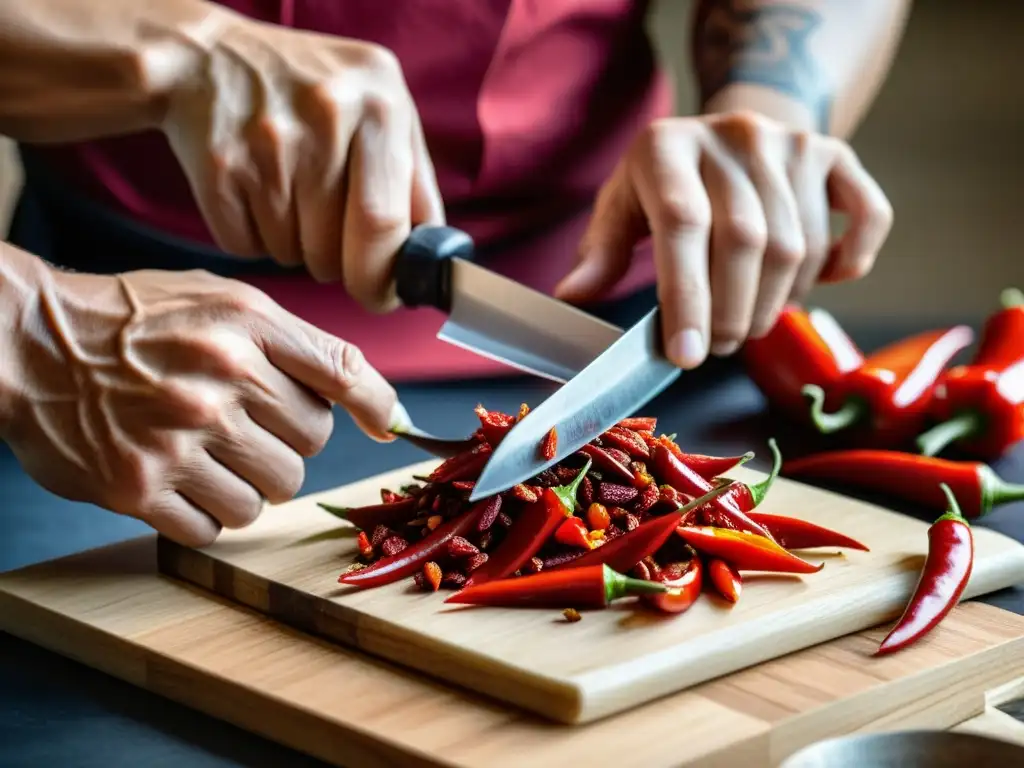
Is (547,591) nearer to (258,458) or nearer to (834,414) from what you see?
(258,458)

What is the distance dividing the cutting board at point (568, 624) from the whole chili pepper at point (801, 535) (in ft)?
0.06

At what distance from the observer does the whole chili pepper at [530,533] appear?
1.41 meters

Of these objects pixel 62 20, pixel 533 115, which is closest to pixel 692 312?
pixel 533 115

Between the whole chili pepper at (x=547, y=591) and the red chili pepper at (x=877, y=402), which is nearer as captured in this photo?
the whole chili pepper at (x=547, y=591)

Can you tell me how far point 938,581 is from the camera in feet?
4.65

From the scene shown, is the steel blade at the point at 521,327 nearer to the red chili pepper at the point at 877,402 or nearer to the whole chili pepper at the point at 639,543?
the whole chili pepper at the point at 639,543

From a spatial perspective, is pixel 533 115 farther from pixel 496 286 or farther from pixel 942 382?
pixel 942 382

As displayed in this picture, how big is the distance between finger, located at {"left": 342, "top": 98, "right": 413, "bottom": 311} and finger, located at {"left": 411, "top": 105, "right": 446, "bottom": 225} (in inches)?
1.3

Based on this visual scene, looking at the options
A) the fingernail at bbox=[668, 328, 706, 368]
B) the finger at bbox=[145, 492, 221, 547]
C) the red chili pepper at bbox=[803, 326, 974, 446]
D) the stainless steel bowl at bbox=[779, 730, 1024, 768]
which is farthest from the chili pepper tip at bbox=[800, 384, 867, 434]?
the stainless steel bowl at bbox=[779, 730, 1024, 768]

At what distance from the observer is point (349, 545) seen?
5.14 feet

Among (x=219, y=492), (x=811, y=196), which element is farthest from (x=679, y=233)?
(x=219, y=492)

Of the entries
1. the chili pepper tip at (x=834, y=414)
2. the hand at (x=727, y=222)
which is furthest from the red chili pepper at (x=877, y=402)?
the hand at (x=727, y=222)

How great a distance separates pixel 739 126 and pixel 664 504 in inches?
30.2

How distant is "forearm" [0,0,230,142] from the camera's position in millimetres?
1737
